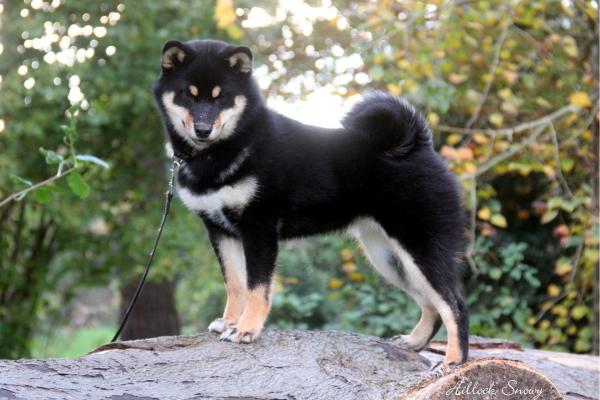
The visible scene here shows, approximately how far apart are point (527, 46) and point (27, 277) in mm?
5843

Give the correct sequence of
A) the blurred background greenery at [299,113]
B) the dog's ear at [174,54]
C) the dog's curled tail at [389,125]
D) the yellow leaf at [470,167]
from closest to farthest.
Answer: the dog's ear at [174,54], the dog's curled tail at [389,125], the yellow leaf at [470,167], the blurred background greenery at [299,113]

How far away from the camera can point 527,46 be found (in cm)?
758

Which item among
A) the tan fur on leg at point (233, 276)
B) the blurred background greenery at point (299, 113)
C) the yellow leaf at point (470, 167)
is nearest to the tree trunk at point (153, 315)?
the blurred background greenery at point (299, 113)

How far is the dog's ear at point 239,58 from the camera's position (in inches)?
146

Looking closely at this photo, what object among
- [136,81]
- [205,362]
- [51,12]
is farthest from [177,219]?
[205,362]

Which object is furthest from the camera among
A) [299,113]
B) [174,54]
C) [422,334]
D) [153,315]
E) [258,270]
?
[153,315]

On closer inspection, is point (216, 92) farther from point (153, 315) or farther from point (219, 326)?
point (153, 315)

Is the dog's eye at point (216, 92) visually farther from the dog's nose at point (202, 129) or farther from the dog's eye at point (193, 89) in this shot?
the dog's nose at point (202, 129)

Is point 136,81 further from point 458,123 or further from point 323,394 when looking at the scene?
point 323,394

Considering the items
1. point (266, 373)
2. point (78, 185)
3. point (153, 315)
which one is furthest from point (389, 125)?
point (153, 315)

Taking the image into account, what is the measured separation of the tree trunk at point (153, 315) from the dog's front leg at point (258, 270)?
5.22 m

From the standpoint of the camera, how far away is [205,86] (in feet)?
12.1

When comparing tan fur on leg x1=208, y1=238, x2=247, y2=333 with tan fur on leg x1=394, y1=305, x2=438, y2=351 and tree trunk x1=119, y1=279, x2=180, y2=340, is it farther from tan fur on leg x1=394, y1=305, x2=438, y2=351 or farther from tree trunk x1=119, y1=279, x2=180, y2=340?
tree trunk x1=119, y1=279, x2=180, y2=340

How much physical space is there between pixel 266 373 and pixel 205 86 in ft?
4.90
